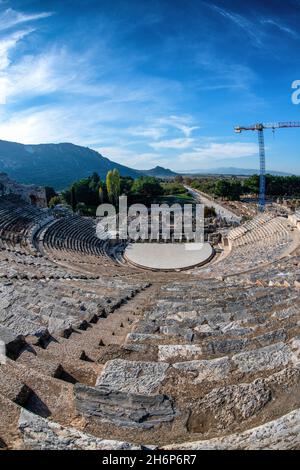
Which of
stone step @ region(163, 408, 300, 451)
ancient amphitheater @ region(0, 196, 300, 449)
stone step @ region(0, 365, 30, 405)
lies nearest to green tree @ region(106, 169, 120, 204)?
ancient amphitheater @ region(0, 196, 300, 449)

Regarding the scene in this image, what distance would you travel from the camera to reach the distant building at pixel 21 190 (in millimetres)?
29377

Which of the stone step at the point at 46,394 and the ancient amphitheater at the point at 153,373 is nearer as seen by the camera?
the ancient amphitheater at the point at 153,373

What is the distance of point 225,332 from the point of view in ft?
16.3

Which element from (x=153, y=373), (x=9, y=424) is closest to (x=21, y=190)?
(x=153, y=373)

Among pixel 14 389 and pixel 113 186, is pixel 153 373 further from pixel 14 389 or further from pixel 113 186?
pixel 113 186

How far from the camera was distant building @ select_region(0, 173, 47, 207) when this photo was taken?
2938 cm

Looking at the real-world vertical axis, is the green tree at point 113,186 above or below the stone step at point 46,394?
above

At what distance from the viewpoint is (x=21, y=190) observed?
3136 cm

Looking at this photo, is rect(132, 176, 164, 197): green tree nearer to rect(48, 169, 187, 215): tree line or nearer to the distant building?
rect(48, 169, 187, 215): tree line

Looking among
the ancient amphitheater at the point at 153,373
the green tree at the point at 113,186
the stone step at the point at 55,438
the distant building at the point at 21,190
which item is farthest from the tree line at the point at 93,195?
the stone step at the point at 55,438

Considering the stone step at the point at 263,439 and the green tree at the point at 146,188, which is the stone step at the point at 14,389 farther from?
the green tree at the point at 146,188

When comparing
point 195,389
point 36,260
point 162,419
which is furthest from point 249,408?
point 36,260

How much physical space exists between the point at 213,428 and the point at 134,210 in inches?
1693

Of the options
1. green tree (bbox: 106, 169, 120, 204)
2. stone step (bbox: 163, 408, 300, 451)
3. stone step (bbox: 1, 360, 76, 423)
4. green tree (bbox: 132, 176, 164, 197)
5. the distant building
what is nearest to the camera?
stone step (bbox: 163, 408, 300, 451)
